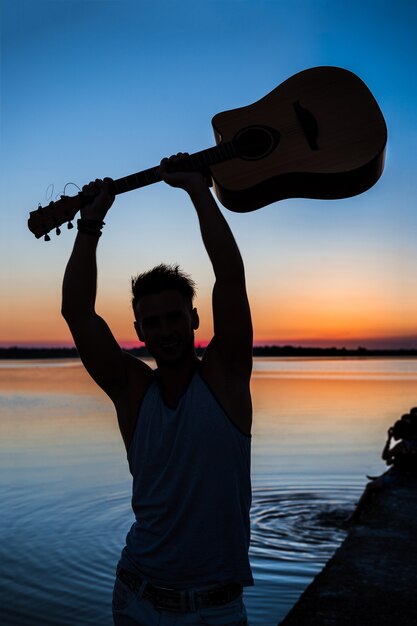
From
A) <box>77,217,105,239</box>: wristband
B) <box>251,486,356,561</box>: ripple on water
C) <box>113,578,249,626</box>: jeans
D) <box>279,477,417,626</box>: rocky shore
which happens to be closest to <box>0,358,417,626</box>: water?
<box>251,486,356,561</box>: ripple on water

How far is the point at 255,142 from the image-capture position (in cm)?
307

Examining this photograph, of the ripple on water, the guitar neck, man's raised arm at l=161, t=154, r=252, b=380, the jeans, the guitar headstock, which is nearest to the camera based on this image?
the jeans

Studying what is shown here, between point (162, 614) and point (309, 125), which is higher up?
point (309, 125)

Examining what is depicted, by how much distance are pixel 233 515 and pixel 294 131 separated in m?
1.75

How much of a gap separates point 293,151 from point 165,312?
102cm

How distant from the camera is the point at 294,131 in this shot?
3027mm

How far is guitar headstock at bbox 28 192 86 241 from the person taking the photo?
9.75ft

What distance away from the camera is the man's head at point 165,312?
2547 millimetres

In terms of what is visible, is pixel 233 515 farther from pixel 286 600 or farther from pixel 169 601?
pixel 286 600

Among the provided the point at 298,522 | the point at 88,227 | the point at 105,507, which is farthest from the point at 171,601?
the point at 105,507

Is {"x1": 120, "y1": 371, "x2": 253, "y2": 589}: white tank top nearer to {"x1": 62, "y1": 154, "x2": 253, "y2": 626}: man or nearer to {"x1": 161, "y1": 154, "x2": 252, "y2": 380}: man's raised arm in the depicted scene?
{"x1": 62, "y1": 154, "x2": 253, "y2": 626}: man

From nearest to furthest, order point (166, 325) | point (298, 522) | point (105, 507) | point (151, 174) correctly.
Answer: point (166, 325)
point (151, 174)
point (298, 522)
point (105, 507)

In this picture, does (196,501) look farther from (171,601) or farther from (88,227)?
(88,227)

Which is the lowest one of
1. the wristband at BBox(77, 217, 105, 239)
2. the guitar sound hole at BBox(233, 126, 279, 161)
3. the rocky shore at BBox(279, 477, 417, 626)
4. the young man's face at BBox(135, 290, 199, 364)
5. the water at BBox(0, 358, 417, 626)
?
the water at BBox(0, 358, 417, 626)
